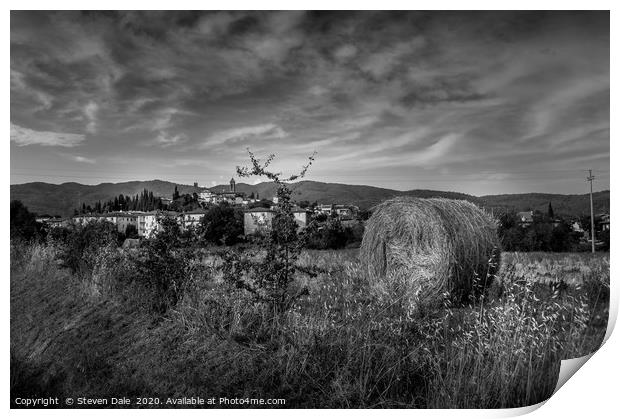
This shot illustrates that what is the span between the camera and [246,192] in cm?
429

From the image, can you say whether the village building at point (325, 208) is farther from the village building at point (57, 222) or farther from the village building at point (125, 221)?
the village building at point (57, 222)

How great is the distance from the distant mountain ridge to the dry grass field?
0.79 m

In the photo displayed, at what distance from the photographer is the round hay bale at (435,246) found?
566cm

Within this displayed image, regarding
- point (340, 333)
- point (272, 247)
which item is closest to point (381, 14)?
point (272, 247)

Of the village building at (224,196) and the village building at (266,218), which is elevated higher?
the village building at (224,196)

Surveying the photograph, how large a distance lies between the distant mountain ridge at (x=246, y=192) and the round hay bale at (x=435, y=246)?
0.58m

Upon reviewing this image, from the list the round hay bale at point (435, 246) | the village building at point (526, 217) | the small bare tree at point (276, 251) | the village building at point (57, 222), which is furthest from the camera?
the village building at point (57, 222)

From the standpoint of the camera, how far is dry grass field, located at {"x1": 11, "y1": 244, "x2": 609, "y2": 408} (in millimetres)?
3154

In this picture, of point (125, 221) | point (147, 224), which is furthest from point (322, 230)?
point (125, 221)

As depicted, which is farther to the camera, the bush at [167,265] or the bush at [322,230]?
the bush at [167,265]

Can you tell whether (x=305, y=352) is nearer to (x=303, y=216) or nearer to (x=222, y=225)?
(x=303, y=216)

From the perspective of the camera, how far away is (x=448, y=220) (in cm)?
576

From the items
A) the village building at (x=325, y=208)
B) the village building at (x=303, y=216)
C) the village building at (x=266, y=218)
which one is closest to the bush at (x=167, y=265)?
the village building at (x=266, y=218)
